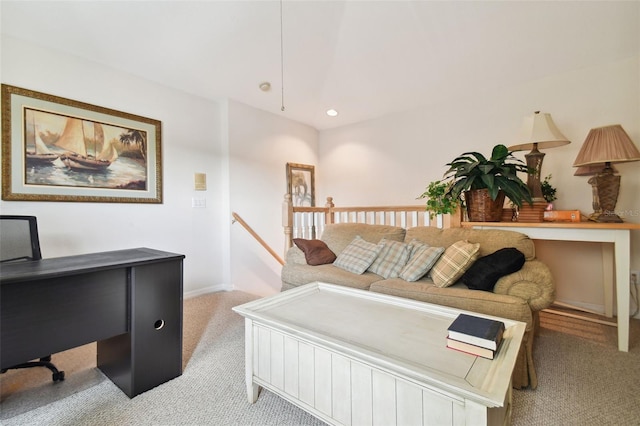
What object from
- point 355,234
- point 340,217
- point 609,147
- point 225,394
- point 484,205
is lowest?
point 225,394

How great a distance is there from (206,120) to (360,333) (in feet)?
10.9

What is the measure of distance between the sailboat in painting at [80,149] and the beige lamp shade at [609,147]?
13.9ft

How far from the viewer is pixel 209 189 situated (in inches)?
142

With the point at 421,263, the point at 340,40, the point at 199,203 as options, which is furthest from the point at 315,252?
the point at 340,40

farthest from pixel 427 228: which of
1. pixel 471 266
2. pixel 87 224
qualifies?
pixel 87 224

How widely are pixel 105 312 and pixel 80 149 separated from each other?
1.97 metres

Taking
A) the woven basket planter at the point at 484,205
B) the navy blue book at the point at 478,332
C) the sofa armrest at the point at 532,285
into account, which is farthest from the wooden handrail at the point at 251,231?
the navy blue book at the point at 478,332

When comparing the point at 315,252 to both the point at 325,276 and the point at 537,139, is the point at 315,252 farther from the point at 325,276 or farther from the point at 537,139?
the point at 537,139

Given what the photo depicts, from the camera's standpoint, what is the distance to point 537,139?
7.57 feet

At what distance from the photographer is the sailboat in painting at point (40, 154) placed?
2.38 m

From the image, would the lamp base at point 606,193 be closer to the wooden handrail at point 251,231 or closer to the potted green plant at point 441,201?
the potted green plant at point 441,201

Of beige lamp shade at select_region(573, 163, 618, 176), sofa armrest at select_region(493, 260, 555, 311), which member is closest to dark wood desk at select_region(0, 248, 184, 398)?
sofa armrest at select_region(493, 260, 555, 311)

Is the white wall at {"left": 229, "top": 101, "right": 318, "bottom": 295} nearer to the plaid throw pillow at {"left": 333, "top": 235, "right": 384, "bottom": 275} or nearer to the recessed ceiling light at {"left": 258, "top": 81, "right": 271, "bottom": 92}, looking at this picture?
the recessed ceiling light at {"left": 258, "top": 81, "right": 271, "bottom": 92}

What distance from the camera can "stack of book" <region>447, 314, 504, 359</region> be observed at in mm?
1022
